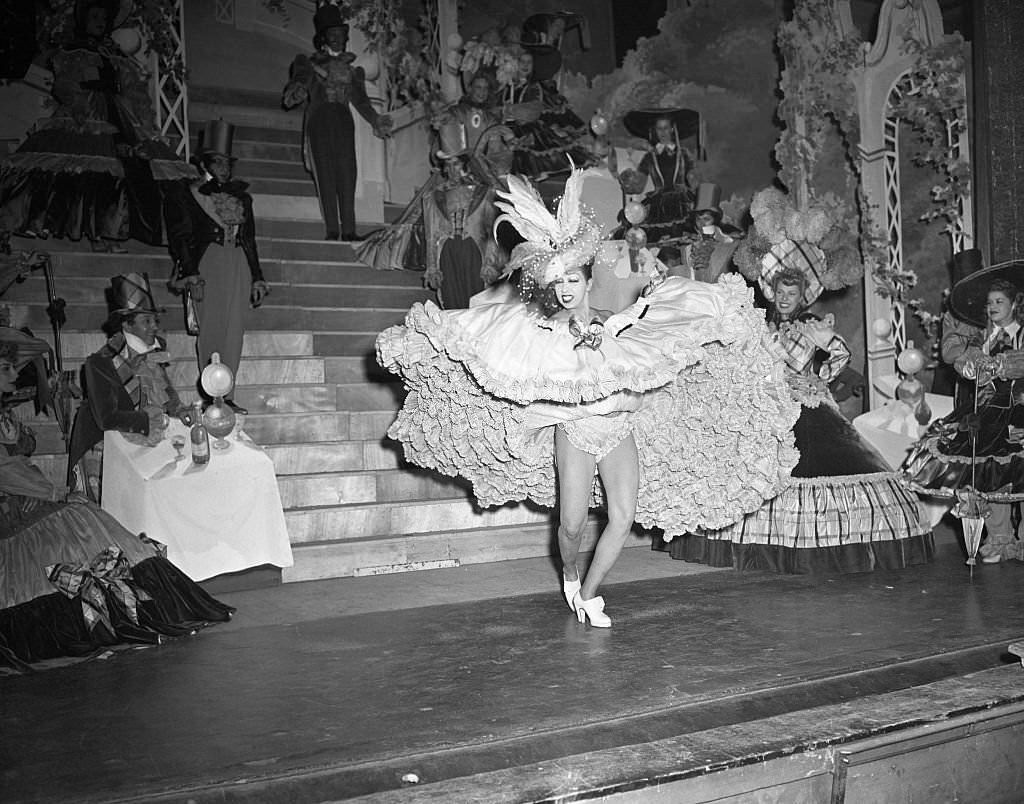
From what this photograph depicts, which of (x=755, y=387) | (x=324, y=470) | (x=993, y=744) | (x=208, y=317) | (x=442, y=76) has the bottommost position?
(x=993, y=744)

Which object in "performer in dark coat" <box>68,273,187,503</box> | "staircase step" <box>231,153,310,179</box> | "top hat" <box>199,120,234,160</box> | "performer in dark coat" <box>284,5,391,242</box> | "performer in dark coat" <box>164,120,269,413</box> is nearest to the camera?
"performer in dark coat" <box>68,273,187,503</box>

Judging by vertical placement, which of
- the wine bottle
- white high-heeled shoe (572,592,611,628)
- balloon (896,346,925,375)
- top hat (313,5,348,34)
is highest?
top hat (313,5,348,34)

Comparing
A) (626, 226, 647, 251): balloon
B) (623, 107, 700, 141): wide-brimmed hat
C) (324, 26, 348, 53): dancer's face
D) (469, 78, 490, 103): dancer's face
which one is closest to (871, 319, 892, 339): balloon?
(626, 226, 647, 251): balloon

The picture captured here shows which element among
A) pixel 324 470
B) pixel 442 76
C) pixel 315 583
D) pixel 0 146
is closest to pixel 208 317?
pixel 324 470

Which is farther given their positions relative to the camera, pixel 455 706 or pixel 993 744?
pixel 455 706

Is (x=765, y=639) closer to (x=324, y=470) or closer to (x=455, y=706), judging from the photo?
(x=455, y=706)

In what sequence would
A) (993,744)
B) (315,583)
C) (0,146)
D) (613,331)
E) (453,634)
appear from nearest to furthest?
(993,744)
(613,331)
(453,634)
(315,583)
(0,146)

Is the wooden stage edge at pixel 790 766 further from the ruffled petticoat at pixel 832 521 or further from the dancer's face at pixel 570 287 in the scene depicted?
the ruffled petticoat at pixel 832 521

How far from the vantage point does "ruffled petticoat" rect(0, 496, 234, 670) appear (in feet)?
14.9

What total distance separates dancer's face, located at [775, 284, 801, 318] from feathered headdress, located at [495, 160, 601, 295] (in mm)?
2312

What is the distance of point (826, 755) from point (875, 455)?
356 centimetres

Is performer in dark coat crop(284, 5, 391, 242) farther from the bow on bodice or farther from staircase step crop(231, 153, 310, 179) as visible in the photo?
the bow on bodice

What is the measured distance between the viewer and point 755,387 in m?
5.10

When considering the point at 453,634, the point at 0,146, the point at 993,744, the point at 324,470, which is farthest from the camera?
the point at 0,146
